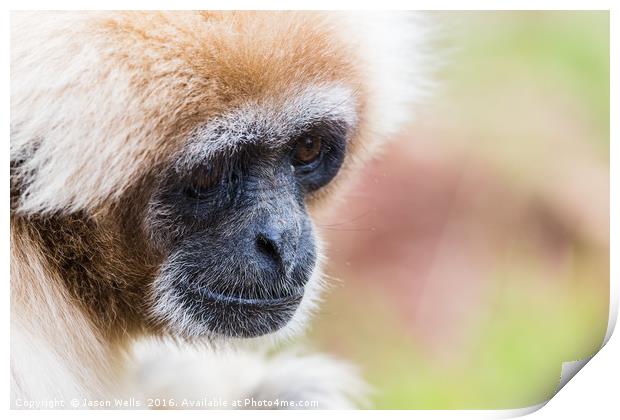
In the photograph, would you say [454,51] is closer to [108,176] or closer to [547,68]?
[547,68]

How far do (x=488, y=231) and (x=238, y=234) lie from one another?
1.82m

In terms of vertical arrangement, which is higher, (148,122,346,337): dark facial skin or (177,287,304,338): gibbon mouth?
(148,122,346,337): dark facial skin

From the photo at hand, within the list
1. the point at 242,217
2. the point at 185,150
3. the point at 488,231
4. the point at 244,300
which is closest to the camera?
the point at 185,150

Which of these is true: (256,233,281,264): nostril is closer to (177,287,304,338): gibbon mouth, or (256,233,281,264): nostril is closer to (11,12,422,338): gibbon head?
(11,12,422,338): gibbon head

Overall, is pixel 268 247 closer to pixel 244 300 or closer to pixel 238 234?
pixel 238 234

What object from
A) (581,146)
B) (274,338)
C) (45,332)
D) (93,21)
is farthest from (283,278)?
(581,146)

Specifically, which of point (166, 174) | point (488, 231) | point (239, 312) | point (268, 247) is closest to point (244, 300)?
point (239, 312)

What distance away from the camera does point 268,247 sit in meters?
2.58

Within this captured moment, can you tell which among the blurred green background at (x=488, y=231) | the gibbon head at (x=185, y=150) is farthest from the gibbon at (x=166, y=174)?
the blurred green background at (x=488, y=231)

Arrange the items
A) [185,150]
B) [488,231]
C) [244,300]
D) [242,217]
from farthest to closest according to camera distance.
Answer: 1. [488,231]
2. [244,300]
3. [242,217]
4. [185,150]

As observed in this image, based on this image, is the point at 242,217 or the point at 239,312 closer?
the point at 242,217

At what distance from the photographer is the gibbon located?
2.29 metres

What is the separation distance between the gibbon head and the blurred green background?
21.9 inches

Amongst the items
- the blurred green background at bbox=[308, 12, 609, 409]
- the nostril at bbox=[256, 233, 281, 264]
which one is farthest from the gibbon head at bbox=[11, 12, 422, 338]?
the blurred green background at bbox=[308, 12, 609, 409]
